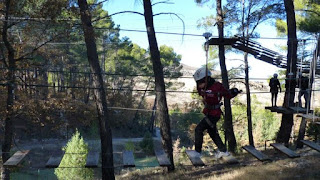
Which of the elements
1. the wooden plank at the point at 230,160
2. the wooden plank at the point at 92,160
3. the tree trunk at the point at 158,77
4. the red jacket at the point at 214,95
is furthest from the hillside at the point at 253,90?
the wooden plank at the point at 92,160

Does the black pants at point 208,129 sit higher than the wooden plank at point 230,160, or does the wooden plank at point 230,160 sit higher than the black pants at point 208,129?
the black pants at point 208,129

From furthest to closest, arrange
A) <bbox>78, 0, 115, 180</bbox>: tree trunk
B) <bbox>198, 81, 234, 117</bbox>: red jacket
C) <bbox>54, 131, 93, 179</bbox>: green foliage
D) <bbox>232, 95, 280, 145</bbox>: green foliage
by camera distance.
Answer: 1. <bbox>232, 95, 280, 145</bbox>: green foliage
2. <bbox>54, 131, 93, 179</bbox>: green foliage
3. <bbox>78, 0, 115, 180</bbox>: tree trunk
4. <bbox>198, 81, 234, 117</bbox>: red jacket

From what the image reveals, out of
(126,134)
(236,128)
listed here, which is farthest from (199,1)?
(126,134)

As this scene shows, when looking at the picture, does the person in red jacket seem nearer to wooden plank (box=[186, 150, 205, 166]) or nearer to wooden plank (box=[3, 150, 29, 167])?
wooden plank (box=[186, 150, 205, 166])

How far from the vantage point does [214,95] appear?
5512mm

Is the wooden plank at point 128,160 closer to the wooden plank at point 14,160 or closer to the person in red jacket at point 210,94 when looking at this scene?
the person in red jacket at point 210,94

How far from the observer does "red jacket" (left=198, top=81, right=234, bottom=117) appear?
5491 mm

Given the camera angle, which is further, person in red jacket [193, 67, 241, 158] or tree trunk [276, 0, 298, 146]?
tree trunk [276, 0, 298, 146]

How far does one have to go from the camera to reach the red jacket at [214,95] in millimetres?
5491

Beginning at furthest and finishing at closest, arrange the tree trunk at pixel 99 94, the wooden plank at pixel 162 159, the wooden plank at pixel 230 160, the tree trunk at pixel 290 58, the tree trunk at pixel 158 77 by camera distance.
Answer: the tree trunk at pixel 290 58, the tree trunk at pixel 158 77, the tree trunk at pixel 99 94, the wooden plank at pixel 230 160, the wooden plank at pixel 162 159

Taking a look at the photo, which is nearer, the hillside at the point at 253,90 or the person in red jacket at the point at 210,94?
the person in red jacket at the point at 210,94

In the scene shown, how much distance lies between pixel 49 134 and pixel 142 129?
11336mm

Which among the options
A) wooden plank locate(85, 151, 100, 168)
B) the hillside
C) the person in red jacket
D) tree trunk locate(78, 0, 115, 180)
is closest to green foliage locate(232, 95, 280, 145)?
the hillside

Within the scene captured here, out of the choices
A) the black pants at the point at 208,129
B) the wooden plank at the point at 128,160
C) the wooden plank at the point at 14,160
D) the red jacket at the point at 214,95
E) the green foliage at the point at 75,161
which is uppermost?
the red jacket at the point at 214,95
